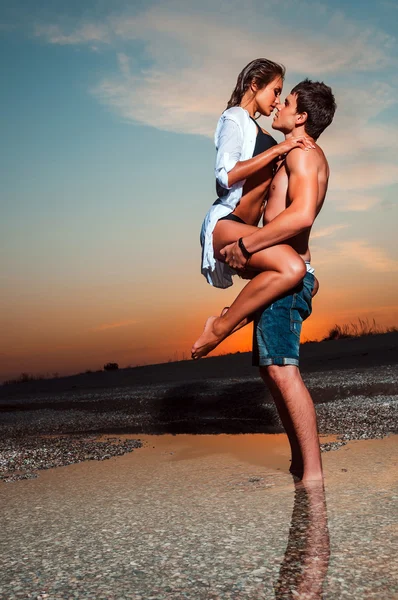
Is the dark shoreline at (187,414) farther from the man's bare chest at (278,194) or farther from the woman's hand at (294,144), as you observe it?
the woman's hand at (294,144)

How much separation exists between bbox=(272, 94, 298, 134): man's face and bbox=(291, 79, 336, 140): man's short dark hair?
0.03 m

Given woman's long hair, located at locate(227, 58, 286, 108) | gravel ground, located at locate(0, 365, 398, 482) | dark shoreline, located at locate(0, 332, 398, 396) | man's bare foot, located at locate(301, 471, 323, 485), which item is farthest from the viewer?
dark shoreline, located at locate(0, 332, 398, 396)

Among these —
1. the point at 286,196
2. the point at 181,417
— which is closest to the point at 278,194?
the point at 286,196

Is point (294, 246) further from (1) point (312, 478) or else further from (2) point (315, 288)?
(1) point (312, 478)

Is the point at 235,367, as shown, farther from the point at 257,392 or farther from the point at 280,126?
the point at 280,126

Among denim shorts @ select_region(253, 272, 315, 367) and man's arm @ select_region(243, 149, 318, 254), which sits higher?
man's arm @ select_region(243, 149, 318, 254)

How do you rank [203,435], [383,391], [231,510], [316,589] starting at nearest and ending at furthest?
[316,589] → [231,510] → [203,435] → [383,391]

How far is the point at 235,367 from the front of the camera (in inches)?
462

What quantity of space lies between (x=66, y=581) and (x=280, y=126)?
7.79 feet

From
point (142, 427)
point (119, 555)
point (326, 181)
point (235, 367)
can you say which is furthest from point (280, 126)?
point (235, 367)

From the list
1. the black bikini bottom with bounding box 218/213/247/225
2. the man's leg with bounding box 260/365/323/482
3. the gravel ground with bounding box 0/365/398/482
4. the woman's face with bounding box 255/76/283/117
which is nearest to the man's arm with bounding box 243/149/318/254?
the black bikini bottom with bounding box 218/213/247/225

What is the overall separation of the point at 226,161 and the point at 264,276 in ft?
1.92

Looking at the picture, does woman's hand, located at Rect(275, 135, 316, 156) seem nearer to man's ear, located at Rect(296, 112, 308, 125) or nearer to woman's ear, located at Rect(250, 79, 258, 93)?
man's ear, located at Rect(296, 112, 308, 125)

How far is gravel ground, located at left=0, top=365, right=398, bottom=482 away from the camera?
421cm
